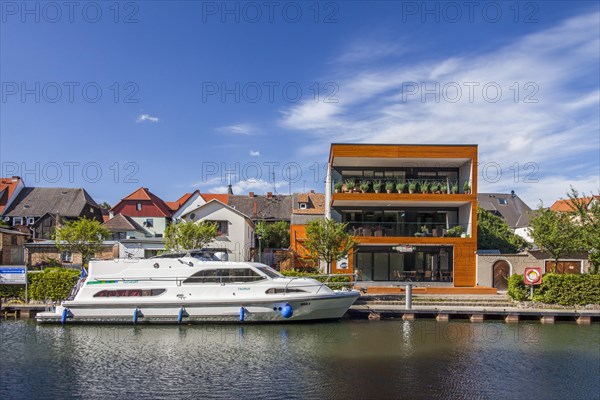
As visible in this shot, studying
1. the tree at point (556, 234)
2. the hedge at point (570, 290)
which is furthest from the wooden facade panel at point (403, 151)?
the hedge at point (570, 290)

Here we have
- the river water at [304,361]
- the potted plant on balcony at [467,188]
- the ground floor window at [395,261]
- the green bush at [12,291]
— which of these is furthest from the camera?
the ground floor window at [395,261]

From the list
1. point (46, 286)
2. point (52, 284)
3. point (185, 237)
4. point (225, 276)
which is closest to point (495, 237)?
point (185, 237)

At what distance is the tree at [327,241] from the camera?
26219 mm

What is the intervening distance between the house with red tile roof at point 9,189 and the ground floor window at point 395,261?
153ft

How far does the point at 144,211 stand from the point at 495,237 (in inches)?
1516

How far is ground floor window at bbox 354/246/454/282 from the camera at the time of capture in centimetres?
3177

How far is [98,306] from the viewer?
21547 mm

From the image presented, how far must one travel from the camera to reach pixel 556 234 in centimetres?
2705

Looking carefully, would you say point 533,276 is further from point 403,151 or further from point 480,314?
point 403,151

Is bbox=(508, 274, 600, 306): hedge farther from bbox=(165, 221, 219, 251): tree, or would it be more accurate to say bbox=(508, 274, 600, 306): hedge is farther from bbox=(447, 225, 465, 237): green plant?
bbox=(165, 221, 219, 251): tree

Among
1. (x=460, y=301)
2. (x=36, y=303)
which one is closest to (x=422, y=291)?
(x=460, y=301)

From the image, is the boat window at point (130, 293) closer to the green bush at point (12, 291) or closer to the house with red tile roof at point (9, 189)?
the green bush at point (12, 291)

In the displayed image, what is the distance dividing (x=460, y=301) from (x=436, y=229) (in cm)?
706

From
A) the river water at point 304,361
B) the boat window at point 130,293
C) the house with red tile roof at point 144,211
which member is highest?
the house with red tile roof at point 144,211
